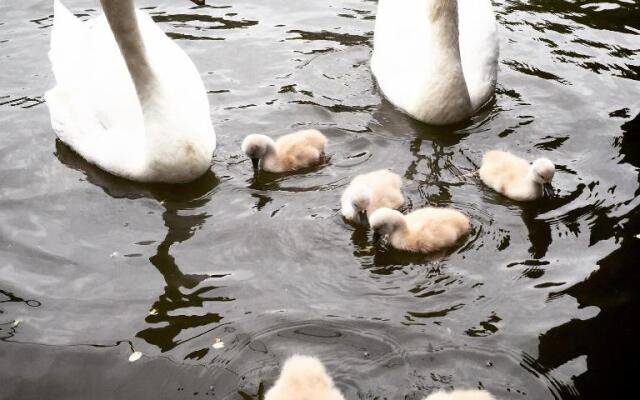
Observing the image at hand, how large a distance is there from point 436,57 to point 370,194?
74.3 inches

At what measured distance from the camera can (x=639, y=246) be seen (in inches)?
209

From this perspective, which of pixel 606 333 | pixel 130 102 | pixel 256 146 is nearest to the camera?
pixel 606 333

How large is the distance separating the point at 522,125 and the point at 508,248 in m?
1.82

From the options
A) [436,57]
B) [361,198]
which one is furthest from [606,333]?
[436,57]

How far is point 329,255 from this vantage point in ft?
17.6

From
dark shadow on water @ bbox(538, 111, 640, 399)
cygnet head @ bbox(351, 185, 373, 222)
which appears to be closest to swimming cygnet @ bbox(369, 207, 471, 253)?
cygnet head @ bbox(351, 185, 373, 222)

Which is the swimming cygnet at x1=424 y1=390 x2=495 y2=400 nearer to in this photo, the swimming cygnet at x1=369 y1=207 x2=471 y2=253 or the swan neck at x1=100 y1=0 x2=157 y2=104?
the swimming cygnet at x1=369 y1=207 x2=471 y2=253

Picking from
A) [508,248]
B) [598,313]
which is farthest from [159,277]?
[598,313]

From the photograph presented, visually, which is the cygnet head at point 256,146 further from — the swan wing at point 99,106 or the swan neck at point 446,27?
the swan neck at point 446,27

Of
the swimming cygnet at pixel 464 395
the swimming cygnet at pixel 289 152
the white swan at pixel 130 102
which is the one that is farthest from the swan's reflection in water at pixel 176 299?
the swimming cygnet at pixel 464 395

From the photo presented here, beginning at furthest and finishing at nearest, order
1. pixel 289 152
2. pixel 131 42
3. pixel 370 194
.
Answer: pixel 289 152 < pixel 131 42 < pixel 370 194

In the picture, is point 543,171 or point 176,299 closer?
point 176,299

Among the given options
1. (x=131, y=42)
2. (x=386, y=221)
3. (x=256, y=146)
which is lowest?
(x=386, y=221)

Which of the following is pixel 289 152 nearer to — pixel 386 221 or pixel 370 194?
pixel 370 194
